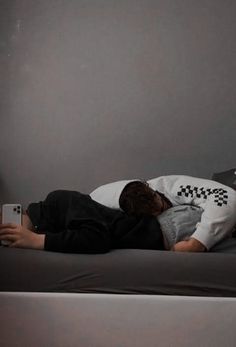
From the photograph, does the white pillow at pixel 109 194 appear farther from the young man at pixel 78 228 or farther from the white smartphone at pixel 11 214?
the white smartphone at pixel 11 214

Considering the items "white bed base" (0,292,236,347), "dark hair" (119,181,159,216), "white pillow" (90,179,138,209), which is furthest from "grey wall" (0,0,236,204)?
"white bed base" (0,292,236,347)

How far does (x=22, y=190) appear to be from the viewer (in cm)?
125

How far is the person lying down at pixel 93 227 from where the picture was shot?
105cm

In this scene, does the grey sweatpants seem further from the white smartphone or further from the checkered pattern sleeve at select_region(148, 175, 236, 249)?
the white smartphone

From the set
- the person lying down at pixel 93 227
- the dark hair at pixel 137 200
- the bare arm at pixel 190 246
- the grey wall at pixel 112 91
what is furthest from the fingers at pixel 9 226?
the bare arm at pixel 190 246

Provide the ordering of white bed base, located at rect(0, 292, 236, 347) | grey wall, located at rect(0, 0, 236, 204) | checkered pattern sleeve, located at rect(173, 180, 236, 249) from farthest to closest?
1. grey wall, located at rect(0, 0, 236, 204)
2. checkered pattern sleeve, located at rect(173, 180, 236, 249)
3. white bed base, located at rect(0, 292, 236, 347)

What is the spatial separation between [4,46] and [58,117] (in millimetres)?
257

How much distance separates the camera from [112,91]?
1480 millimetres

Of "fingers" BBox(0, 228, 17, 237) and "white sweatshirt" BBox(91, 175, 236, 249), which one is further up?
"white sweatshirt" BBox(91, 175, 236, 249)

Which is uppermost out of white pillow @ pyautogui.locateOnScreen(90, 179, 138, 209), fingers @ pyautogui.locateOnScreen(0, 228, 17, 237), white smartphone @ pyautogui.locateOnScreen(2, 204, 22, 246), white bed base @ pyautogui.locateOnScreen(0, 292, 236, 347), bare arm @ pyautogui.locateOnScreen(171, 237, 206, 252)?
white pillow @ pyautogui.locateOnScreen(90, 179, 138, 209)

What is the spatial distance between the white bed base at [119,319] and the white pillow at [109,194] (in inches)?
9.8

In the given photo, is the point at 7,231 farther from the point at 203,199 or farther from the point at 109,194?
the point at 203,199

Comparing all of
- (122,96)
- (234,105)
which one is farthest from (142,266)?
(234,105)

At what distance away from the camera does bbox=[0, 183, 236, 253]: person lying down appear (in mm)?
1052
